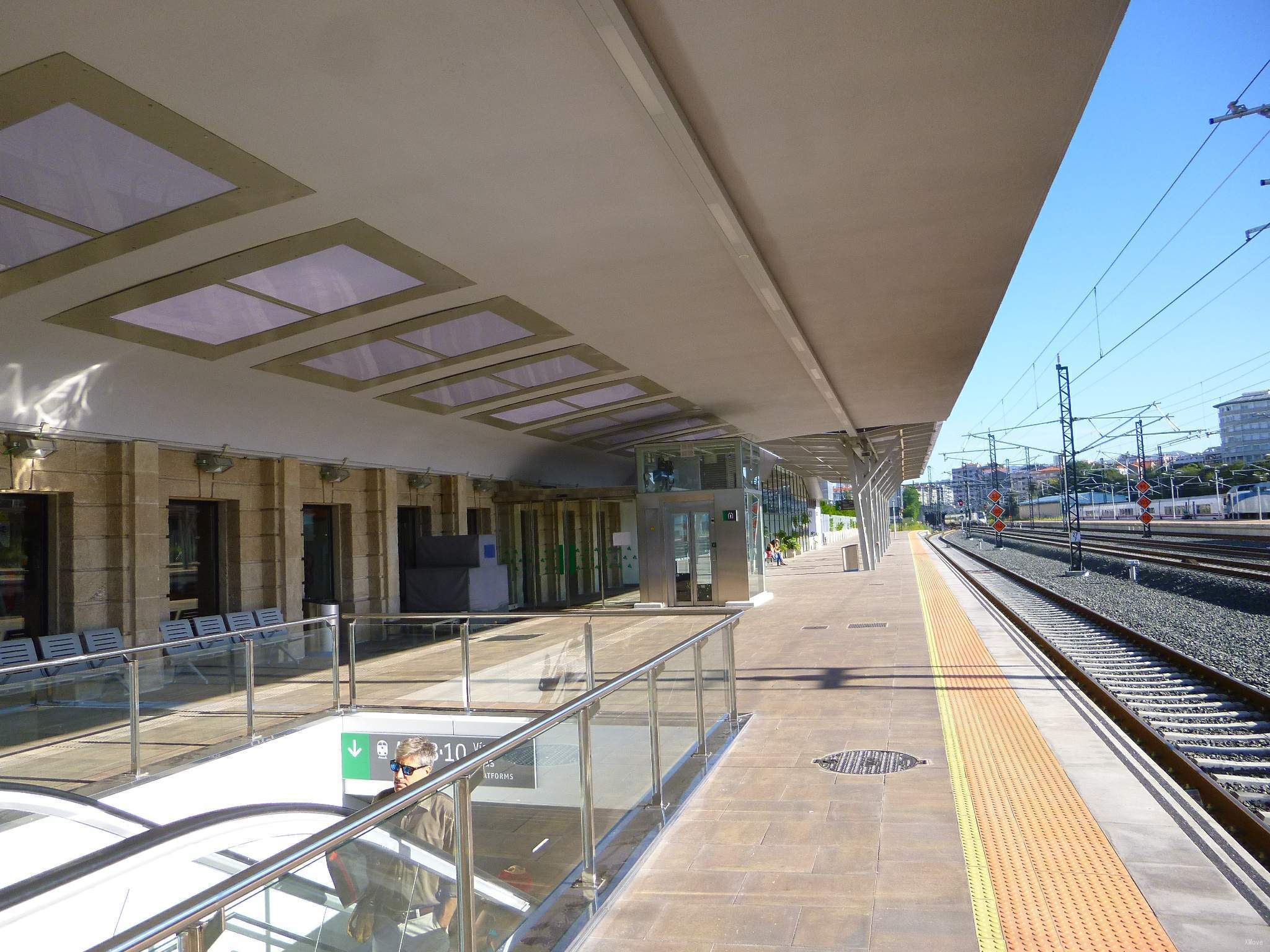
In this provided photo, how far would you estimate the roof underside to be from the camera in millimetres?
4730

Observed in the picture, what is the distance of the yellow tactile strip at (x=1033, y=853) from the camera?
3350mm

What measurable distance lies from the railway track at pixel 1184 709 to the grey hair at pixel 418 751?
15.7ft

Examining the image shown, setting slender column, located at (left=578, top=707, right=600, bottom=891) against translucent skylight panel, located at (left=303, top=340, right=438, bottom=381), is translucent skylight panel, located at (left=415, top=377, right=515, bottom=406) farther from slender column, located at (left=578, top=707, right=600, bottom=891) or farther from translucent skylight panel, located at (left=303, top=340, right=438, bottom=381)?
slender column, located at (left=578, top=707, right=600, bottom=891)

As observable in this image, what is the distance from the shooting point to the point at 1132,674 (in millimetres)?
9648

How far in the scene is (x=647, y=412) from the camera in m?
18.8

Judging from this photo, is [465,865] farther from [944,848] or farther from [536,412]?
[536,412]

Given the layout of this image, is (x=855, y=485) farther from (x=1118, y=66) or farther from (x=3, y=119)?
(x=3, y=119)

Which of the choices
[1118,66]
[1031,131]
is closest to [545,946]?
[1031,131]

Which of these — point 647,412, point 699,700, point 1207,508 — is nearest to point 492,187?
point 699,700

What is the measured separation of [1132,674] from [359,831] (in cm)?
964

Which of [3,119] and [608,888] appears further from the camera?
[3,119]

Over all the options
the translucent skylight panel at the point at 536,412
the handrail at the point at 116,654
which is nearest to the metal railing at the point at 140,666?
the handrail at the point at 116,654

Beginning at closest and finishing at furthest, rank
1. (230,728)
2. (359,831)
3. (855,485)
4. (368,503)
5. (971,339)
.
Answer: (359,831) → (230,728) → (971,339) → (368,503) → (855,485)

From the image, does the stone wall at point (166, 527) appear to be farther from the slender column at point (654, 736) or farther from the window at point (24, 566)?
the slender column at point (654, 736)
